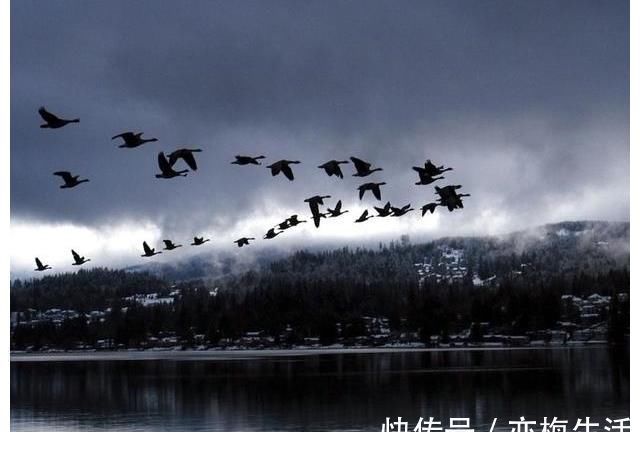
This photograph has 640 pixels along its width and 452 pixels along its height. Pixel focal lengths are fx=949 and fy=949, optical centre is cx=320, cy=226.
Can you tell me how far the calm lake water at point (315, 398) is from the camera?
3975 centimetres

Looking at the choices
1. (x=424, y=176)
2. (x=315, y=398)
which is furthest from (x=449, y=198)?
(x=315, y=398)

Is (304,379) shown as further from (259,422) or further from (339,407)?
(259,422)

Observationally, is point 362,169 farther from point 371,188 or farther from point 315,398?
point 315,398

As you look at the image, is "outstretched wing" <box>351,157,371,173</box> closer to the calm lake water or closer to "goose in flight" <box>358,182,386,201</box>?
"goose in flight" <box>358,182,386,201</box>

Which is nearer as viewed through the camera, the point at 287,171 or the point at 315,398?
the point at 287,171

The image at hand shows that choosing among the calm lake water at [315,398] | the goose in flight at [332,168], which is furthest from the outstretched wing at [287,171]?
the calm lake water at [315,398]

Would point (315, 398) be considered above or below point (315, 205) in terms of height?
below

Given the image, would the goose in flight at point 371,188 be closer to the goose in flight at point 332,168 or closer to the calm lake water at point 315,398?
the goose in flight at point 332,168

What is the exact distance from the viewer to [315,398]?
48.0 meters

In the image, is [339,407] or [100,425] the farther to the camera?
[339,407]

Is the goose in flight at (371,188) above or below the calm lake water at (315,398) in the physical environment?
above

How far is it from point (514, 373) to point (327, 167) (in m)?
40.0
